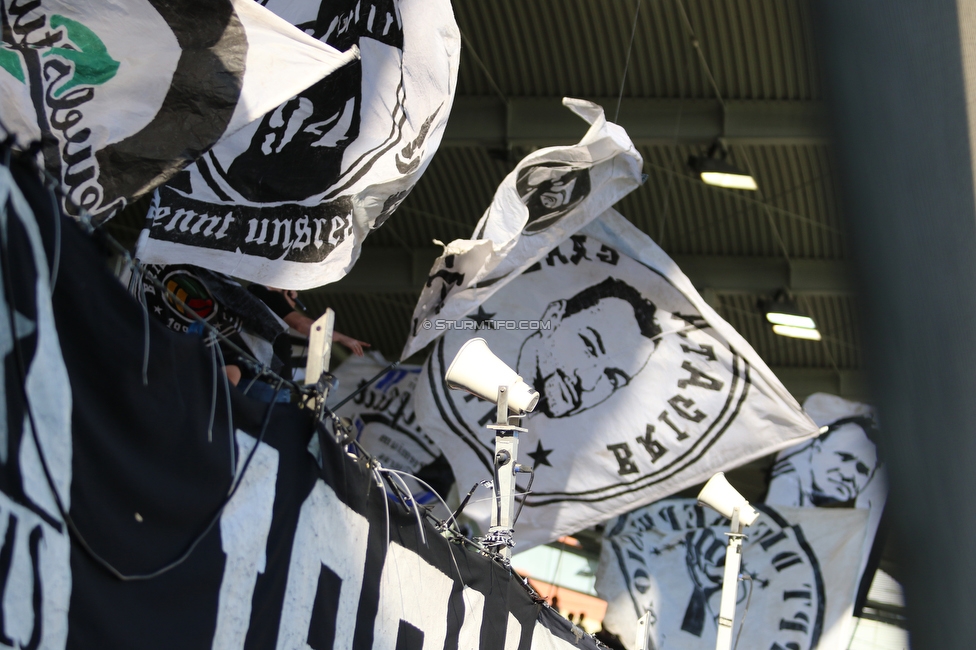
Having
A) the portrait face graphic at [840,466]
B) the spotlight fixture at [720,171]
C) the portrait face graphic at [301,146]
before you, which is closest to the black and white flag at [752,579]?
the portrait face graphic at [840,466]

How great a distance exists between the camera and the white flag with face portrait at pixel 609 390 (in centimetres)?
Answer: 618

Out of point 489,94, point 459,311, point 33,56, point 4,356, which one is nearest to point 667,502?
point 459,311

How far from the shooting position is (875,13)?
804mm

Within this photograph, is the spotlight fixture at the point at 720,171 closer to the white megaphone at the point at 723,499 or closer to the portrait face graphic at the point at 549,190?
the white megaphone at the point at 723,499

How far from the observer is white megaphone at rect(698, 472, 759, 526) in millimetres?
6492

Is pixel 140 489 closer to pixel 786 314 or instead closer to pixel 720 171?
pixel 720 171

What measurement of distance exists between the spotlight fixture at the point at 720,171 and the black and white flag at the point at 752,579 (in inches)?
171

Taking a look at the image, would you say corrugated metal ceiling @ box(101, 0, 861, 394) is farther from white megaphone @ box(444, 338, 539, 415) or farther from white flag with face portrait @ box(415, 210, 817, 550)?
white megaphone @ box(444, 338, 539, 415)

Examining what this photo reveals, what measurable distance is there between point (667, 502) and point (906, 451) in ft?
26.8

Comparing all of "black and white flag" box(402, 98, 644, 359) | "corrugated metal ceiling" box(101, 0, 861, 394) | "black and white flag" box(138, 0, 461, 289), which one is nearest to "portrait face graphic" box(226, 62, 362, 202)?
"black and white flag" box(138, 0, 461, 289)

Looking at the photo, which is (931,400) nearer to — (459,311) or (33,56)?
(33,56)

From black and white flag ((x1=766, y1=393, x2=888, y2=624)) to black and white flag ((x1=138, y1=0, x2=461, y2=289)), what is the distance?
6406 mm

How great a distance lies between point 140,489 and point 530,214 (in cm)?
363

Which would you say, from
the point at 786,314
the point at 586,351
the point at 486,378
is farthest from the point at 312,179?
the point at 786,314
